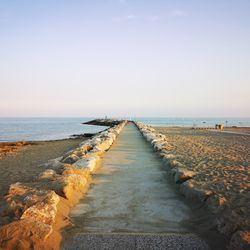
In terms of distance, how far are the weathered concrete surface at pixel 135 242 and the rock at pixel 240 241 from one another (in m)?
0.34

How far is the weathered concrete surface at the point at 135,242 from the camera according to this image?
352 centimetres

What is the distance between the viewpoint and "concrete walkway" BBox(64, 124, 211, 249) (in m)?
3.72

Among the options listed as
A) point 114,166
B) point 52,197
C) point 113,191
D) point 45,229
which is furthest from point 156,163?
point 45,229

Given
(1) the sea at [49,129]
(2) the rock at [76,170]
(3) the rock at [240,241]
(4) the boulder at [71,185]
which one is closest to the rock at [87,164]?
(2) the rock at [76,170]

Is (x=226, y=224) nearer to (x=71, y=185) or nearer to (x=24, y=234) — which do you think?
(x=24, y=234)

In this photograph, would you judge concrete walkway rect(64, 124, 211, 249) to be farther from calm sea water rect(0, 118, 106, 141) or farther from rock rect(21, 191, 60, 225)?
calm sea water rect(0, 118, 106, 141)

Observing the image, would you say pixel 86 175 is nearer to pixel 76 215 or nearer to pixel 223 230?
pixel 76 215

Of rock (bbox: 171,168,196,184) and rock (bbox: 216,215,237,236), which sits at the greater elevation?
rock (bbox: 171,168,196,184)

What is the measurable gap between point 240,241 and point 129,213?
1.92 metres

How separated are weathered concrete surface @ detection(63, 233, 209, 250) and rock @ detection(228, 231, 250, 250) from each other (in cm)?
34

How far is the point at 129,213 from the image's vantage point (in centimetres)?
476

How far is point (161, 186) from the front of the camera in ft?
21.0

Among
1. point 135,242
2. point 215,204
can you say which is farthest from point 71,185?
point 215,204

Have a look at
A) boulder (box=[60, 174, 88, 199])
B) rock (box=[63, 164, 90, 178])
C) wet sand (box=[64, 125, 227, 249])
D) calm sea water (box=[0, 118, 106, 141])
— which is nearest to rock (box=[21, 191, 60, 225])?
wet sand (box=[64, 125, 227, 249])
